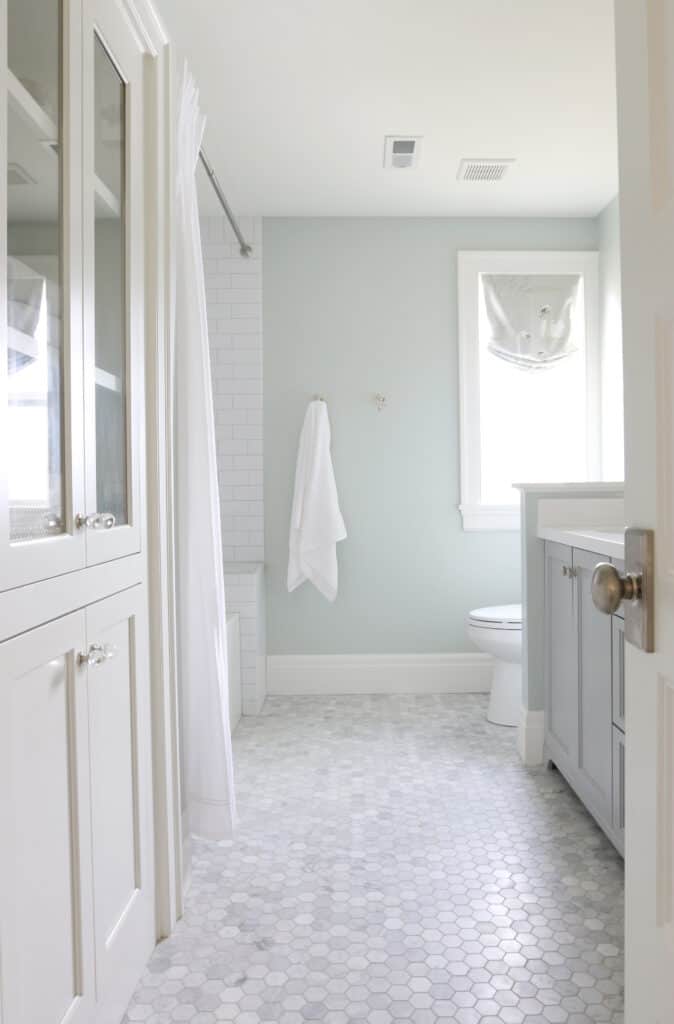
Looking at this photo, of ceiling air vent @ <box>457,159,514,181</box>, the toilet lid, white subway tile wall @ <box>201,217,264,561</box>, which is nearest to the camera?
the toilet lid

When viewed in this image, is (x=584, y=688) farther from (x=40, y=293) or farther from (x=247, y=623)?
(x=40, y=293)

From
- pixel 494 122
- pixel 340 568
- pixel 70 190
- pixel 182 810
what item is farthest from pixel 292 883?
pixel 494 122

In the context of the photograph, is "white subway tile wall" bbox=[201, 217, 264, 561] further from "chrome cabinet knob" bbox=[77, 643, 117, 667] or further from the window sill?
"chrome cabinet knob" bbox=[77, 643, 117, 667]

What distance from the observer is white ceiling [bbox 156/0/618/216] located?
2.44m

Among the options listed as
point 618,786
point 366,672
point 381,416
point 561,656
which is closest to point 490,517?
point 381,416

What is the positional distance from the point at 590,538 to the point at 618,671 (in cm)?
40

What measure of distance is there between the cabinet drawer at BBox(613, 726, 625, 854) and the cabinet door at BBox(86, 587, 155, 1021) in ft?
3.84

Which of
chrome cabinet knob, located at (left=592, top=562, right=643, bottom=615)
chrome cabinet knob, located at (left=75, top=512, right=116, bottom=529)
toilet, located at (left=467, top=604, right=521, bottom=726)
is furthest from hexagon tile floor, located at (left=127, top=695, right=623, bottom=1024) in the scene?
chrome cabinet knob, located at (left=592, top=562, right=643, bottom=615)

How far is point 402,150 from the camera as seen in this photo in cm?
329

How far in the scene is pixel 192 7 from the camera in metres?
2.37

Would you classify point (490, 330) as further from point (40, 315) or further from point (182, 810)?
point (40, 315)

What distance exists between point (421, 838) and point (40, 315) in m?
1.86

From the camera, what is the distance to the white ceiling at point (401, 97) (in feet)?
8.00

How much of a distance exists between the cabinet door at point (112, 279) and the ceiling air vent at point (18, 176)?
0.77ft
